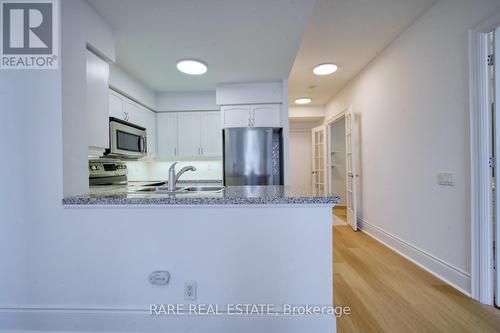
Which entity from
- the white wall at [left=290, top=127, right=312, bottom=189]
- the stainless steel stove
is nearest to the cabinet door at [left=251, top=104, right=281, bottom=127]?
the stainless steel stove

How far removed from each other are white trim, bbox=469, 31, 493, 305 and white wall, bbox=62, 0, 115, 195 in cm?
288

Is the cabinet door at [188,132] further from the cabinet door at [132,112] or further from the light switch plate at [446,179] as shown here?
the light switch plate at [446,179]

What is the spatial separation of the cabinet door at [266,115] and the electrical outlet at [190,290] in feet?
7.78

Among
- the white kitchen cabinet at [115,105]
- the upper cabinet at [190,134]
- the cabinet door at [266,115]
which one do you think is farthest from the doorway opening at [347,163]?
the white kitchen cabinet at [115,105]

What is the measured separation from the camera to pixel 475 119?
1.75 metres

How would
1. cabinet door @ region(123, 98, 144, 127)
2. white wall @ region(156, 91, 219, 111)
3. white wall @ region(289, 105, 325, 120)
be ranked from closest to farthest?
cabinet door @ region(123, 98, 144, 127) < white wall @ region(156, 91, 219, 111) < white wall @ region(289, 105, 325, 120)

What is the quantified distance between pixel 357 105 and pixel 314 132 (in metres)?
2.16

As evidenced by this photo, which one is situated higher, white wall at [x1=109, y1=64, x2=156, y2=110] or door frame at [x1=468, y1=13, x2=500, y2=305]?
white wall at [x1=109, y1=64, x2=156, y2=110]

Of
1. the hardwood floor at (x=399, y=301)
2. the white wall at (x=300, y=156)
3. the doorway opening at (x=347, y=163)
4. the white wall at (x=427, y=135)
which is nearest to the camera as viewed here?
the hardwood floor at (x=399, y=301)

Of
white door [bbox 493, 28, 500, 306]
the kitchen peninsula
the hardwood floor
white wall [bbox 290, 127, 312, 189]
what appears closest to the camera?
the kitchen peninsula

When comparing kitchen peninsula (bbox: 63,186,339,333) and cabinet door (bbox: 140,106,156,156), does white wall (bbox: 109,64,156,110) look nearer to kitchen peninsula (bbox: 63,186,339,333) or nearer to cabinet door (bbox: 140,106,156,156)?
cabinet door (bbox: 140,106,156,156)

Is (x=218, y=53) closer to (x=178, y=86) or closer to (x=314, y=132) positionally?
(x=178, y=86)

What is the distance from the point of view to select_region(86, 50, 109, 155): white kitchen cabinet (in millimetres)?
1670

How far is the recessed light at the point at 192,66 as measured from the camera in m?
2.57
